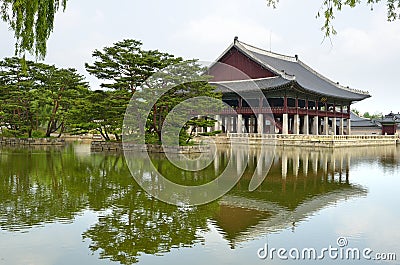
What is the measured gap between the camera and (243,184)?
14250mm

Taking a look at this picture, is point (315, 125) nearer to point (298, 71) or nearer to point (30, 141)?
point (298, 71)

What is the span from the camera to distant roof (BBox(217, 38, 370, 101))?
47037mm

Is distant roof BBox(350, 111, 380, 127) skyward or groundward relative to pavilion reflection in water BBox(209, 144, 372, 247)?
skyward

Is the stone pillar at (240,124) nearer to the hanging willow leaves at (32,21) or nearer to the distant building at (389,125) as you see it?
the distant building at (389,125)

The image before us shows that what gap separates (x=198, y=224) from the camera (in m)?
8.67

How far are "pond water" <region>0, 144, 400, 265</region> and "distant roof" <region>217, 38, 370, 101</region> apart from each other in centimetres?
3311

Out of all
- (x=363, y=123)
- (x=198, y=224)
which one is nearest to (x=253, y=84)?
(x=363, y=123)

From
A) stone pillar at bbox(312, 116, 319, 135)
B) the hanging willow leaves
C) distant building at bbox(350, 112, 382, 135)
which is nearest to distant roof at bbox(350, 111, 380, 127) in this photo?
distant building at bbox(350, 112, 382, 135)

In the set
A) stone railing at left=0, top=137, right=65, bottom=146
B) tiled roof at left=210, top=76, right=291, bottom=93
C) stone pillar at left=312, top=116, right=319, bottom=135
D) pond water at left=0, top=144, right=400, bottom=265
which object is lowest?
pond water at left=0, top=144, right=400, bottom=265

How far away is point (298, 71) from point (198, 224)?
48149 mm

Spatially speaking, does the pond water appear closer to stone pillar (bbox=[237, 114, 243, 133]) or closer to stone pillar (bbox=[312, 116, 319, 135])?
stone pillar (bbox=[237, 114, 243, 133])

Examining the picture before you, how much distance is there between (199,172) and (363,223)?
30.7ft

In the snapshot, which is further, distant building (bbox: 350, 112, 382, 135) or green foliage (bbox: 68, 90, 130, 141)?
distant building (bbox: 350, 112, 382, 135)

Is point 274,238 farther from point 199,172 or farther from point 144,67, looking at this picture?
point 144,67
